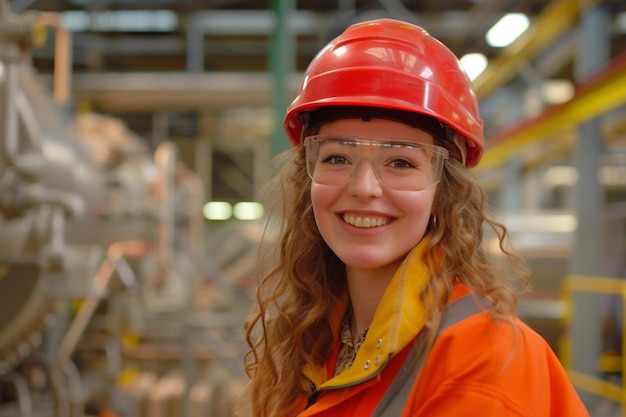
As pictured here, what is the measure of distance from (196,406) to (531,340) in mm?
5935

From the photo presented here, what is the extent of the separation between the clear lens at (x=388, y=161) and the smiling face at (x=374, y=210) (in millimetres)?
11

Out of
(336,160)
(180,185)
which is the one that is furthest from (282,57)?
(180,185)

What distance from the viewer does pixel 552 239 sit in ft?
29.4

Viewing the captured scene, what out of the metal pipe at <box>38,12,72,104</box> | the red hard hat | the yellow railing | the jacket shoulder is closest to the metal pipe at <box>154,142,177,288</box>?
the metal pipe at <box>38,12,72,104</box>

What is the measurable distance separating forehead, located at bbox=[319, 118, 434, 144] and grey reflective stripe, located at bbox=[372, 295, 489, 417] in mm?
307

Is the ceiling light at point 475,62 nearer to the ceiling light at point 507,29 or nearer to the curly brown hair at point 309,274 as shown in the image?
the ceiling light at point 507,29

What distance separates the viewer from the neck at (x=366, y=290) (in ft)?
4.61

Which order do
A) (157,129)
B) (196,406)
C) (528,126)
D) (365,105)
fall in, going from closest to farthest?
(365,105) < (196,406) < (528,126) < (157,129)

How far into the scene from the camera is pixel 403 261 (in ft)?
4.25

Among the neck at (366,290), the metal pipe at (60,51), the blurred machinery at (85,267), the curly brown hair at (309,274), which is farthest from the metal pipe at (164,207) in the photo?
the neck at (366,290)

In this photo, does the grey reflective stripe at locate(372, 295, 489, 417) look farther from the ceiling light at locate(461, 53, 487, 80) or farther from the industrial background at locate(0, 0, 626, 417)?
the ceiling light at locate(461, 53, 487, 80)

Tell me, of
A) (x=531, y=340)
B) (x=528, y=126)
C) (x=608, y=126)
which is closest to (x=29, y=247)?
(x=531, y=340)

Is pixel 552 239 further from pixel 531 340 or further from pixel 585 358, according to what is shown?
pixel 531 340

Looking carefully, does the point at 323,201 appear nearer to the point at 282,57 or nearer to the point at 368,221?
the point at 368,221
